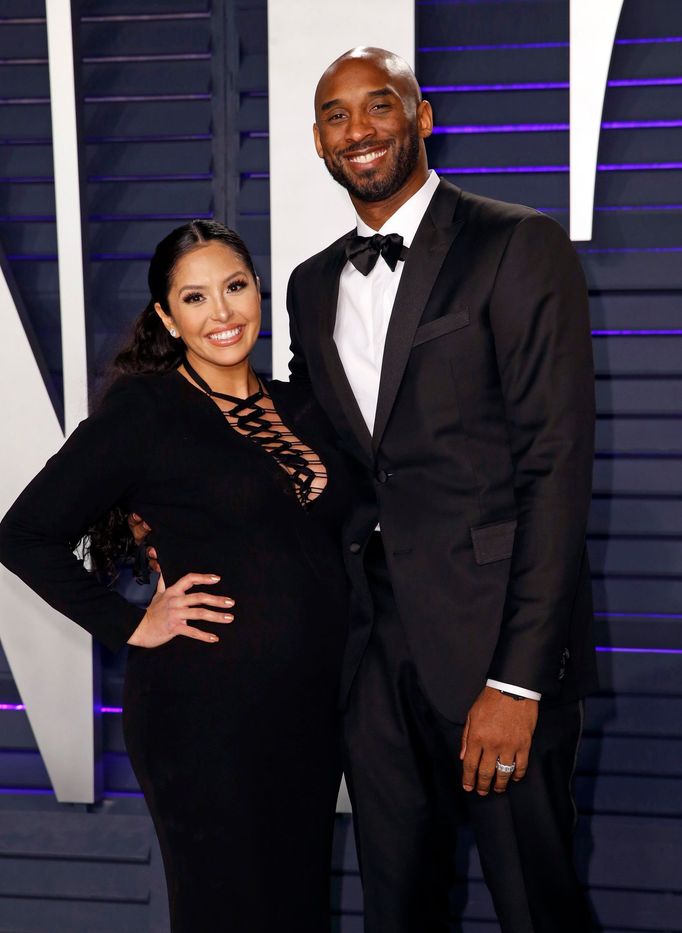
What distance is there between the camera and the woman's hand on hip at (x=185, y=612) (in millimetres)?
1963

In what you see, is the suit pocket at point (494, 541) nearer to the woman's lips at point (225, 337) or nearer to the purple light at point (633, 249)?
the woman's lips at point (225, 337)

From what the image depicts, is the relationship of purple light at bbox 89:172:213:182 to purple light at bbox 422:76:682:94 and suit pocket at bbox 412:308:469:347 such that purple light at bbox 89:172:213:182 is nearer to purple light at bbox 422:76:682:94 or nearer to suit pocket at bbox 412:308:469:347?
purple light at bbox 422:76:682:94

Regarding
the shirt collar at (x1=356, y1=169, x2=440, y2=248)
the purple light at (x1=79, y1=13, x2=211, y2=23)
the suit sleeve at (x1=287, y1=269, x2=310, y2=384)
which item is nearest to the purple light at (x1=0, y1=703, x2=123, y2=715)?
the suit sleeve at (x1=287, y1=269, x2=310, y2=384)

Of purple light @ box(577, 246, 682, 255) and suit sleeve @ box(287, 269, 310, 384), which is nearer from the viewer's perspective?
suit sleeve @ box(287, 269, 310, 384)

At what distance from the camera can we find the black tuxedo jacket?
1783 millimetres

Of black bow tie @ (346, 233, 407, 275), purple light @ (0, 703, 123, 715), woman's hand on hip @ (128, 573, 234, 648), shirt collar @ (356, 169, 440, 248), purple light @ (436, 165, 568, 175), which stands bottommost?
purple light @ (0, 703, 123, 715)

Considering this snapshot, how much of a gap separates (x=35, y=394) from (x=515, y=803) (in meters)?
1.54

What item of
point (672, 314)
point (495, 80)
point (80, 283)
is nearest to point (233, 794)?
point (80, 283)

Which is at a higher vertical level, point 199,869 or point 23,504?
point 23,504

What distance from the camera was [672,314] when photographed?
8.92 ft

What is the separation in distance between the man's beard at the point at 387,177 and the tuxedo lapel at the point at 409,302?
0.36ft

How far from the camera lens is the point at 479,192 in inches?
109

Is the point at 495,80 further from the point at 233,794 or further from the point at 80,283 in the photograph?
the point at 233,794

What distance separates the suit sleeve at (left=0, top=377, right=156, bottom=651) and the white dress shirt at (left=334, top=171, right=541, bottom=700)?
1.25 feet
